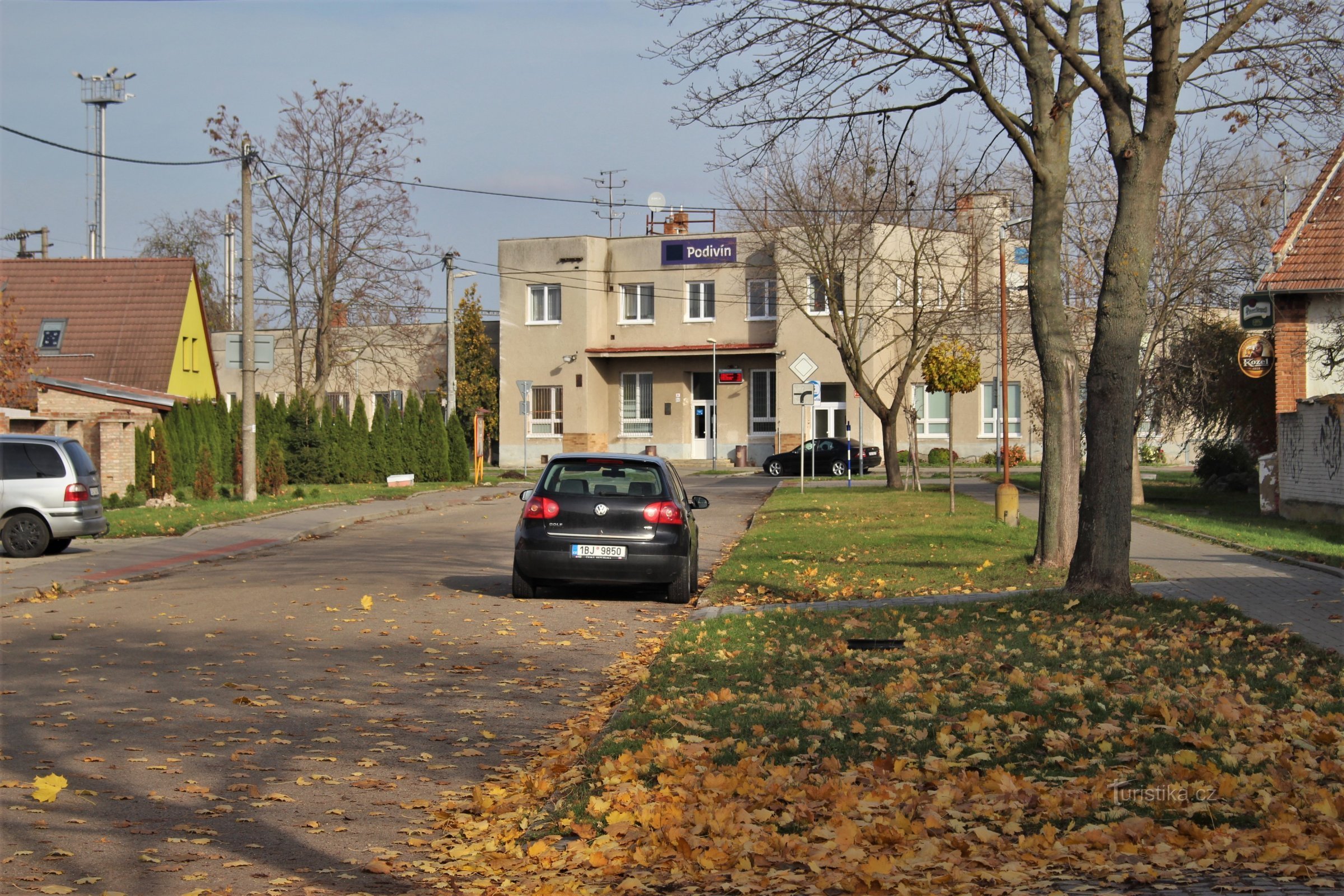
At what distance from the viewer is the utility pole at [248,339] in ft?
90.6

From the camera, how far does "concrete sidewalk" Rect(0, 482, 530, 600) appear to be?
1627cm

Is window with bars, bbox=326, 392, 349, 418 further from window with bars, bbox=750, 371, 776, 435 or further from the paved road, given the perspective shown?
the paved road

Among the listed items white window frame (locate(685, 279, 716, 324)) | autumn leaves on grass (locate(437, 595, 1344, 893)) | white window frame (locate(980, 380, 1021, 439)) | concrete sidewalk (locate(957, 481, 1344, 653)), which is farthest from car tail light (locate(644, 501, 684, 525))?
white window frame (locate(685, 279, 716, 324))

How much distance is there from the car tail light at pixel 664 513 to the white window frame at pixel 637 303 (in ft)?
144

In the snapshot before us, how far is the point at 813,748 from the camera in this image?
6.58 metres

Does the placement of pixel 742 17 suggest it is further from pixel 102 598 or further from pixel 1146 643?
pixel 102 598

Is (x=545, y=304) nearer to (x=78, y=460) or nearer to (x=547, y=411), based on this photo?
(x=547, y=411)

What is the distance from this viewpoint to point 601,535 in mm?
13523

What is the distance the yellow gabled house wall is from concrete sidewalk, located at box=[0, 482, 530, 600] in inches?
744

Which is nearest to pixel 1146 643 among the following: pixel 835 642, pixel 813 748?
pixel 835 642

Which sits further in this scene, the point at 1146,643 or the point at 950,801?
the point at 1146,643

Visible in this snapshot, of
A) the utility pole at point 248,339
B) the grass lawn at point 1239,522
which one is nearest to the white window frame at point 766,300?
the grass lawn at point 1239,522

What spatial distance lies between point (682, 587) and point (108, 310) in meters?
38.3

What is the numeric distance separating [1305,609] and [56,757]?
33.1 feet
